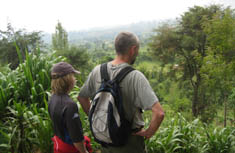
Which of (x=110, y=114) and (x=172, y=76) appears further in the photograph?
(x=172, y=76)

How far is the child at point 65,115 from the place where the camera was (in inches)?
62.7

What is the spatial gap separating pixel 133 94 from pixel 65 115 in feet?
1.95

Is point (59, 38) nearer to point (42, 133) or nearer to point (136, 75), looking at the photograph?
point (42, 133)

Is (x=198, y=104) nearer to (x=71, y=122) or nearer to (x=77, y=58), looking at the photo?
(x=77, y=58)

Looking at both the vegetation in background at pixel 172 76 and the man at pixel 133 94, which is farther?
the vegetation in background at pixel 172 76

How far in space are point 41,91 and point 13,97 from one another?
44 centimetres

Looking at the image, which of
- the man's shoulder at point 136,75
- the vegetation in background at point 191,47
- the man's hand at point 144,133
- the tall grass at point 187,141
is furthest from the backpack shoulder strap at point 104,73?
the vegetation in background at point 191,47

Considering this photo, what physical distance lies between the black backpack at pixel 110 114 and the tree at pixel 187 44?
12.9 metres

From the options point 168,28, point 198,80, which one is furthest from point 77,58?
point 198,80

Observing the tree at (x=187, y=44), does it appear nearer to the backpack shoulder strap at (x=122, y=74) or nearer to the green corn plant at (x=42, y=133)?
the green corn plant at (x=42, y=133)

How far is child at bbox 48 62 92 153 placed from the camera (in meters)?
1.59

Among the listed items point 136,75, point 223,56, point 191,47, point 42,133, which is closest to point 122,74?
point 136,75

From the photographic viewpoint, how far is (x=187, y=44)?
13.5 m

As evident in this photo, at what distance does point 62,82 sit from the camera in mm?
1729
